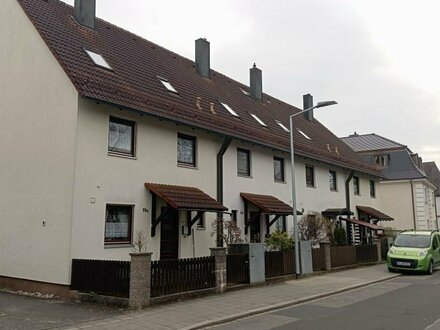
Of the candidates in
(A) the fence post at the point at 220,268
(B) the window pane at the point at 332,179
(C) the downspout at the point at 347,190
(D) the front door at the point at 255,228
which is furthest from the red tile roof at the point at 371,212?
(A) the fence post at the point at 220,268

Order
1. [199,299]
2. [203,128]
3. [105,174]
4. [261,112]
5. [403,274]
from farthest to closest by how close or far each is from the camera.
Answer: [261,112] → [403,274] → [203,128] → [105,174] → [199,299]

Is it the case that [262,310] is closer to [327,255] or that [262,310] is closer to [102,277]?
[102,277]

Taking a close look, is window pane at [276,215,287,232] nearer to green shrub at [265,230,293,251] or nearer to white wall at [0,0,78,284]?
green shrub at [265,230,293,251]

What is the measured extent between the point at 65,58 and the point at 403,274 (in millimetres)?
15430

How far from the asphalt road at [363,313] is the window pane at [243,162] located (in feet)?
24.4

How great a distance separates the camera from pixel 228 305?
11117 mm

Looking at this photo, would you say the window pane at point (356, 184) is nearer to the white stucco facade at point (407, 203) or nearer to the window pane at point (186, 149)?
the white stucco facade at point (407, 203)

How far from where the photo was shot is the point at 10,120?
49.0ft

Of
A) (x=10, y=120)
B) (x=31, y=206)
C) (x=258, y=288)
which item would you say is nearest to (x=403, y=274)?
(x=258, y=288)

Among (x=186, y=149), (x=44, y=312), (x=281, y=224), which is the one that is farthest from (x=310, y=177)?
(x=44, y=312)

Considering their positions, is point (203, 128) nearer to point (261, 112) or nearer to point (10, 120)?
point (10, 120)

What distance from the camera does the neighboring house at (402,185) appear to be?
38219mm

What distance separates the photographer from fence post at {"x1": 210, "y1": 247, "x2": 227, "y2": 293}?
13.0m

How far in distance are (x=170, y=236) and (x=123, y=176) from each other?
2939 mm
